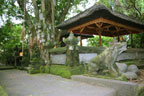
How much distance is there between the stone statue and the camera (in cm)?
449

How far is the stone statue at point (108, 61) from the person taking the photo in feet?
14.7

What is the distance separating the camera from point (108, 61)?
4574 mm

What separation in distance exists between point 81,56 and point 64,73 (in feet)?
4.33

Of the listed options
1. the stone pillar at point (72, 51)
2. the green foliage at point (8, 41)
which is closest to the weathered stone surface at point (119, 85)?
the stone pillar at point (72, 51)

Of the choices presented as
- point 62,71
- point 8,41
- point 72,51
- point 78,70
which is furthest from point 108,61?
point 8,41

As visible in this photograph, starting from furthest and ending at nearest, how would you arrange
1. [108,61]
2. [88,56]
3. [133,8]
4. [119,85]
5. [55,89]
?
[133,8] → [88,56] → [108,61] → [55,89] → [119,85]

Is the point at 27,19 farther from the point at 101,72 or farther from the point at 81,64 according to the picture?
the point at 101,72

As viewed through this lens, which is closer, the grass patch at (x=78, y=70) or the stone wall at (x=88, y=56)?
the grass patch at (x=78, y=70)

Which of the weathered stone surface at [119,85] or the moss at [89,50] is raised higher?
the moss at [89,50]

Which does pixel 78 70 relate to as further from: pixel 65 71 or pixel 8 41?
pixel 8 41

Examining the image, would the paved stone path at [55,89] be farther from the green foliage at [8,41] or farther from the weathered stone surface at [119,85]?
the green foliage at [8,41]

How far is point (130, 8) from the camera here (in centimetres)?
1284

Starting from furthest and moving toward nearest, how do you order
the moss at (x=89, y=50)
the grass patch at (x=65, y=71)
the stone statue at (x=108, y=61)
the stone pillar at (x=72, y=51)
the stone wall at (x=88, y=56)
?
the stone wall at (x=88, y=56), the moss at (x=89, y=50), the stone pillar at (x=72, y=51), the grass patch at (x=65, y=71), the stone statue at (x=108, y=61)

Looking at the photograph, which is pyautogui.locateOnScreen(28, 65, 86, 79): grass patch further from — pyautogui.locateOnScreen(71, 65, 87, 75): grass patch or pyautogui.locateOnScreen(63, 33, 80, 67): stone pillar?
pyautogui.locateOnScreen(63, 33, 80, 67): stone pillar
